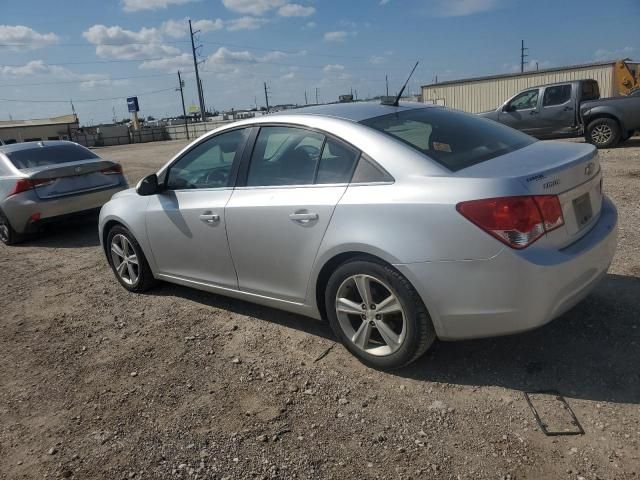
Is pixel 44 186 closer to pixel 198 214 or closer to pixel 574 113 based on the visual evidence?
pixel 198 214

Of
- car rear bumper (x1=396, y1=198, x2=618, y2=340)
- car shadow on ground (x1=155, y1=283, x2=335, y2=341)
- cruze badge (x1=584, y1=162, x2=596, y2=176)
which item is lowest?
car shadow on ground (x1=155, y1=283, x2=335, y2=341)

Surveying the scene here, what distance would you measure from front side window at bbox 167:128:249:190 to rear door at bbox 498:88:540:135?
12089 millimetres

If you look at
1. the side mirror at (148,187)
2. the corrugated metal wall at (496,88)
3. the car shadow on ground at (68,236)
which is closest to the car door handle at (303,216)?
the side mirror at (148,187)

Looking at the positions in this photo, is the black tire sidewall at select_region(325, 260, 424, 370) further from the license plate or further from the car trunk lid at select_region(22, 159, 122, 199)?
the car trunk lid at select_region(22, 159, 122, 199)

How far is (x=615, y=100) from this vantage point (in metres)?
12.6

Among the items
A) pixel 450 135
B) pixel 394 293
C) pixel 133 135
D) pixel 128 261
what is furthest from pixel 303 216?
pixel 133 135

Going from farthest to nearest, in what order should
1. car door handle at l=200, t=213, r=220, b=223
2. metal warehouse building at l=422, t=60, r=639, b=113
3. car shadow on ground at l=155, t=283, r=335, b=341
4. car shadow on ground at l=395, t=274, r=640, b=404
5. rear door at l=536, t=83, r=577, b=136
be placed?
metal warehouse building at l=422, t=60, r=639, b=113
rear door at l=536, t=83, r=577, b=136
car shadow on ground at l=155, t=283, r=335, b=341
car door handle at l=200, t=213, r=220, b=223
car shadow on ground at l=395, t=274, r=640, b=404

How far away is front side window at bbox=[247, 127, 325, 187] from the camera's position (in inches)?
137

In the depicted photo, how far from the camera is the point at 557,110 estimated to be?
45.9 feet

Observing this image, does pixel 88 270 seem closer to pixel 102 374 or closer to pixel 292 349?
pixel 102 374

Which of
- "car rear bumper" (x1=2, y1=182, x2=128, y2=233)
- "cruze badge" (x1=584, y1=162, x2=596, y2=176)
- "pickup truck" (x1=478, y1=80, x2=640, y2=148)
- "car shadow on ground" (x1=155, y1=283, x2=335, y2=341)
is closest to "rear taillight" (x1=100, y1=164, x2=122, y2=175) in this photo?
"car rear bumper" (x1=2, y1=182, x2=128, y2=233)

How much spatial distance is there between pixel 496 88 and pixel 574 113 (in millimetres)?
18873

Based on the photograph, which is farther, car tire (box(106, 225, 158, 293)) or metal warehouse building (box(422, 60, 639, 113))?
metal warehouse building (box(422, 60, 639, 113))

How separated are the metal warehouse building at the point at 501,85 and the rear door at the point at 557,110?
49.9 feet
